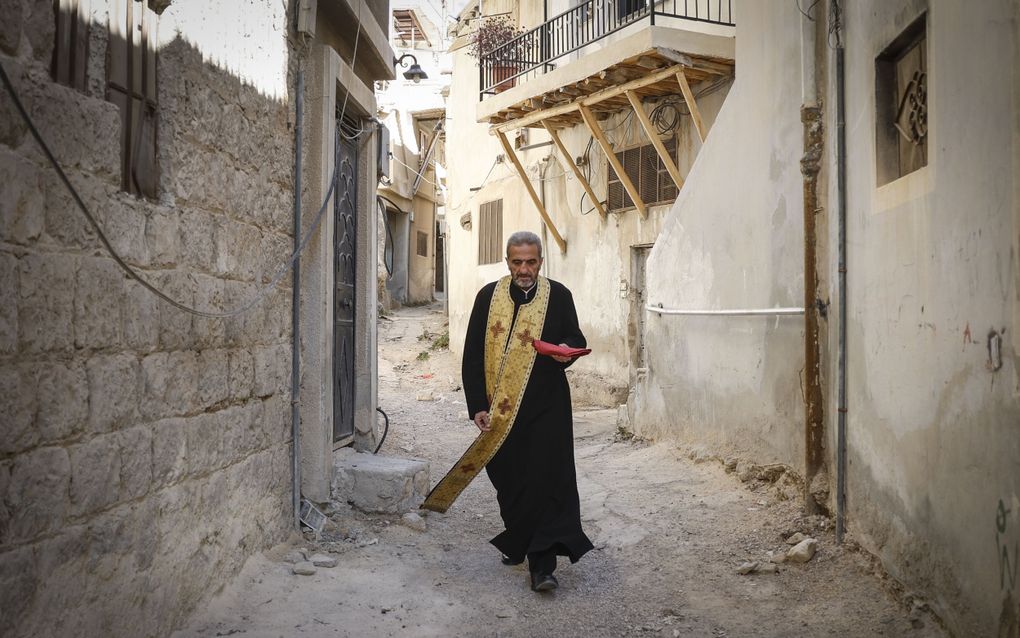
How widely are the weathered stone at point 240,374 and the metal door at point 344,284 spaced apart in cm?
166

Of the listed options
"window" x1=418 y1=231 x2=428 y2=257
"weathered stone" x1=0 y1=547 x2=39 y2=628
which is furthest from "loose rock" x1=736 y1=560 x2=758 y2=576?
"window" x1=418 y1=231 x2=428 y2=257

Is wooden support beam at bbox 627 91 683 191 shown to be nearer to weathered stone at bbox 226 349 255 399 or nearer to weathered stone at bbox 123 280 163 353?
weathered stone at bbox 226 349 255 399

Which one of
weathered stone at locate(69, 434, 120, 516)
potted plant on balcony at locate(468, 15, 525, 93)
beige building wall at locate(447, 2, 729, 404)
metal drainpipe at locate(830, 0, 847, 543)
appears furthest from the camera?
potted plant on balcony at locate(468, 15, 525, 93)

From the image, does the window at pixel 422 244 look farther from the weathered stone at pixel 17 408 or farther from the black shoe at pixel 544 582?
the weathered stone at pixel 17 408

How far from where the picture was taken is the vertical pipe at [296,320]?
491 centimetres

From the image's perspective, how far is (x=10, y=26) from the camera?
2.46m

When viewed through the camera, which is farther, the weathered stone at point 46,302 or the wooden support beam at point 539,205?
the wooden support beam at point 539,205

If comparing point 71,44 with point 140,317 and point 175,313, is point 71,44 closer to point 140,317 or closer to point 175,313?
point 140,317

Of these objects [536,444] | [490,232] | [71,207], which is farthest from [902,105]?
[490,232]

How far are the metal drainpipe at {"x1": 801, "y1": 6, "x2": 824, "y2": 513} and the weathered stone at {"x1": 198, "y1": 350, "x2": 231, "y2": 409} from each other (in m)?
3.16

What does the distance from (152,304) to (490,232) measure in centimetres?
1370

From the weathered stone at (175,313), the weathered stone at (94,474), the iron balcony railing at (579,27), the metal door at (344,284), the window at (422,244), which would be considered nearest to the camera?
the weathered stone at (94,474)

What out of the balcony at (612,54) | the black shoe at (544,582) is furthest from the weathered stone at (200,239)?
the balcony at (612,54)

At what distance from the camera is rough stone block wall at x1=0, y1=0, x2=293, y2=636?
2.53m
